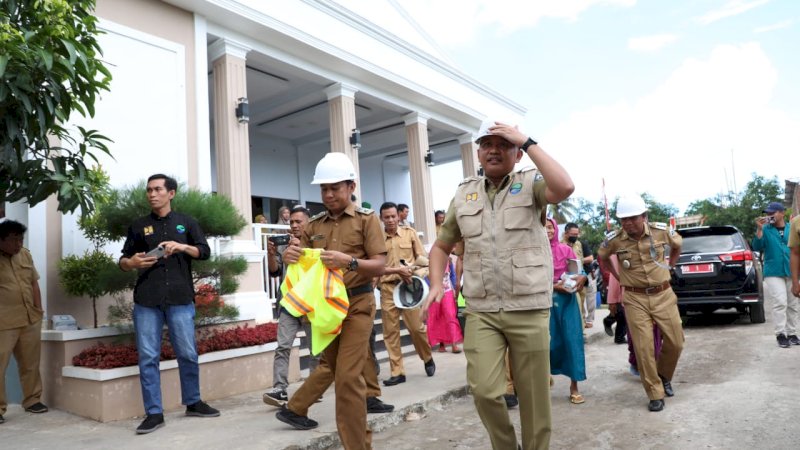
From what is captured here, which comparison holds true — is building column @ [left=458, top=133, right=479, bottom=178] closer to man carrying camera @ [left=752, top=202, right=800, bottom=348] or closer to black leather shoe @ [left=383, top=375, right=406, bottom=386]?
man carrying camera @ [left=752, top=202, right=800, bottom=348]

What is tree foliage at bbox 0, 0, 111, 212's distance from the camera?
3135 millimetres

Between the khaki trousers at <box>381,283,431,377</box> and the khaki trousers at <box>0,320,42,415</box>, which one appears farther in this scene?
the khaki trousers at <box>381,283,431,377</box>

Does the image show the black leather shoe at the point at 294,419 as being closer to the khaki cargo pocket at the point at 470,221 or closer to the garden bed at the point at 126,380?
the garden bed at the point at 126,380

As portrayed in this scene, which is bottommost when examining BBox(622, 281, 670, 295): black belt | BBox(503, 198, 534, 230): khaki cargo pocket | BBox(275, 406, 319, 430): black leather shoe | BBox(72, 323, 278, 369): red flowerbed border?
BBox(275, 406, 319, 430): black leather shoe

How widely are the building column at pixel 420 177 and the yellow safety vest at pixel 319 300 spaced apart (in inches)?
404

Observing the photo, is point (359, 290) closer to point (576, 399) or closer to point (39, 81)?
point (39, 81)

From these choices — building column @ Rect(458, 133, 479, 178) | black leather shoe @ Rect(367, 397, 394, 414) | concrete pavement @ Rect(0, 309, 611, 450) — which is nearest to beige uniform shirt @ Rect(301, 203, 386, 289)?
concrete pavement @ Rect(0, 309, 611, 450)

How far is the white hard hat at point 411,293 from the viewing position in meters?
3.38

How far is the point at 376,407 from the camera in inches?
194

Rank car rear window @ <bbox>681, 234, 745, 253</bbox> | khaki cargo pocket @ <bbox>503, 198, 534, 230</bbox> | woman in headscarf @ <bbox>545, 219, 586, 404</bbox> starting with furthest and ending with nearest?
1. car rear window @ <bbox>681, 234, 745, 253</bbox>
2. woman in headscarf @ <bbox>545, 219, 586, 404</bbox>
3. khaki cargo pocket @ <bbox>503, 198, 534, 230</bbox>

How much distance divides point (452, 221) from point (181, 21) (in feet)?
22.1

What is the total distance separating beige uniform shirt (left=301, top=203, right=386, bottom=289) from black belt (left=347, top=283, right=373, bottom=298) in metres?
0.02

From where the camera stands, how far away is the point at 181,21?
8.36 meters

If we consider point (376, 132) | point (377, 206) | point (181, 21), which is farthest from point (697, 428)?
point (377, 206)
